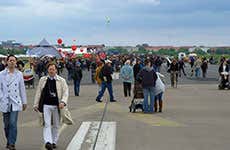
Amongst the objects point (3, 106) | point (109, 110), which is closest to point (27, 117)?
point (109, 110)

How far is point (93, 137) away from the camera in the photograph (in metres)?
11.7

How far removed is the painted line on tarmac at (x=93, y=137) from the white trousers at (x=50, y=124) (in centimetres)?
40

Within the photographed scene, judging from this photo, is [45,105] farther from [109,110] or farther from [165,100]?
[165,100]

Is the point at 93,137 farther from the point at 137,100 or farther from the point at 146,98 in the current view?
the point at 137,100

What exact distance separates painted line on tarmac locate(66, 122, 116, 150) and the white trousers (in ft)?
1.31

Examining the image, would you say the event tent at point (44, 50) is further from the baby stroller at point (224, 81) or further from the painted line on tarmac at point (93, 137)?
the painted line on tarmac at point (93, 137)

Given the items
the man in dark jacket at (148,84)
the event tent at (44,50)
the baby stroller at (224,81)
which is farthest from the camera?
the event tent at (44,50)

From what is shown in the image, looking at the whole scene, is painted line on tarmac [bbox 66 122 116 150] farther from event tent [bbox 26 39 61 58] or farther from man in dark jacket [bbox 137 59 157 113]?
event tent [bbox 26 39 61 58]

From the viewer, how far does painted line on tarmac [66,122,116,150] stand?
10.5 m

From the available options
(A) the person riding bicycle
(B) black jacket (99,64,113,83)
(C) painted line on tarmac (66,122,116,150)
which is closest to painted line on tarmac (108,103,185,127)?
(C) painted line on tarmac (66,122,116,150)

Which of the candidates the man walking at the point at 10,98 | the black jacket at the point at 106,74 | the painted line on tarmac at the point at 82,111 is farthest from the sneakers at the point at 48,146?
the black jacket at the point at 106,74

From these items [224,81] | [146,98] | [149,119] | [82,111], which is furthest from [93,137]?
[224,81]

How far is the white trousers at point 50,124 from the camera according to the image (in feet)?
32.9

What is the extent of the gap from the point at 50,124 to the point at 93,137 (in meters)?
1.82
